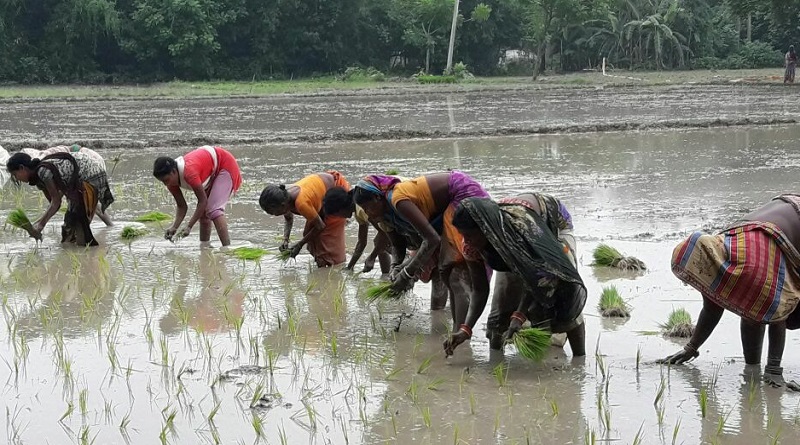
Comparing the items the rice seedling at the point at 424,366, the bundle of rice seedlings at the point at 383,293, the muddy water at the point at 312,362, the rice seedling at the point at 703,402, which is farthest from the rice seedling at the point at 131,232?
the rice seedling at the point at 703,402

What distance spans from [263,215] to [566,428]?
612cm

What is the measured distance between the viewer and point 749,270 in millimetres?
4367

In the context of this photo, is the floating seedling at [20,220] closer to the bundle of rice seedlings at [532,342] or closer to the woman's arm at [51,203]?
the woman's arm at [51,203]

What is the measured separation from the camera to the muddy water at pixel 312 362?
4184mm

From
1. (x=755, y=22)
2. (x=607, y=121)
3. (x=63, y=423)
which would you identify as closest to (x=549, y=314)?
(x=63, y=423)

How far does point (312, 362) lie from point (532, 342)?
3.82ft

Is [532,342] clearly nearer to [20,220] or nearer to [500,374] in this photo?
[500,374]

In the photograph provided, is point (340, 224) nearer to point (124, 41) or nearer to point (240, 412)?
point (240, 412)

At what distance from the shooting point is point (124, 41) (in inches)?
1513

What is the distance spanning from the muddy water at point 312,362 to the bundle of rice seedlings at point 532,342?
0.13 m

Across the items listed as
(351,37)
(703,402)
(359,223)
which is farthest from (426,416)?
(351,37)

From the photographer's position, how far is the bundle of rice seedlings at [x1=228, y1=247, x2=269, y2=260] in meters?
7.68

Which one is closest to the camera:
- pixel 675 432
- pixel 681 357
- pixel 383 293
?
pixel 675 432

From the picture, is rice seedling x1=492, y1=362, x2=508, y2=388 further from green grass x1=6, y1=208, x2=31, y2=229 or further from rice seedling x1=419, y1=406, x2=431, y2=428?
green grass x1=6, y1=208, x2=31, y2=229
